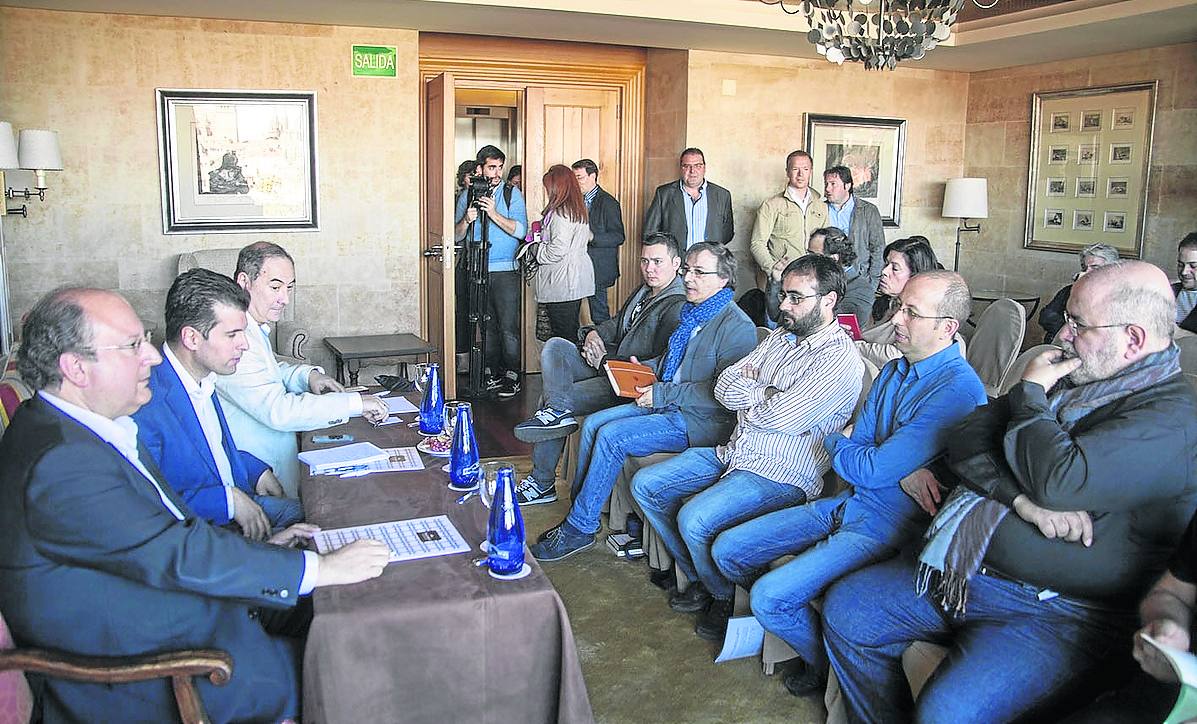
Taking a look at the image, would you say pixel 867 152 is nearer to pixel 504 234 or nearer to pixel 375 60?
pixel 504 234

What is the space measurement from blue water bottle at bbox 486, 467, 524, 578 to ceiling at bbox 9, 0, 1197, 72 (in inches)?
168

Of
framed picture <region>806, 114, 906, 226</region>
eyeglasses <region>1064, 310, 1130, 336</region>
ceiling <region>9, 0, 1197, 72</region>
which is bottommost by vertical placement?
eyeglasses <region>1064, 310, 1130, 336</region>

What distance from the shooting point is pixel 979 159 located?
27.4 ft

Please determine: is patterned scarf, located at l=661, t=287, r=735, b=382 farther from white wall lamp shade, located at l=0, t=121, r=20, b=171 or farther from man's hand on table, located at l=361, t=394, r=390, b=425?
white wall lamp shade, located at l=0, t=121, r=20, b=171

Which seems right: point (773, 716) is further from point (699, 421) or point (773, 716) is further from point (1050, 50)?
point (1050, 50)

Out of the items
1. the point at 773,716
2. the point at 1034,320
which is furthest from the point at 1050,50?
the point at 773,716

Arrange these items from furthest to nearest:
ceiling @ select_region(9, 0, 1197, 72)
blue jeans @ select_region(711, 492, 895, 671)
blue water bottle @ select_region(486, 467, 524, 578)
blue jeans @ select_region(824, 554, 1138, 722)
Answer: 1. ceiling @ select_region(9, 0, 1197, 72)
2. blue jeans @ select_region(711, 492, 895, 671)
3. blue jeans @ select_region(824, 554, 1138, 722)
4. blue water bottle @ select_region(486, 467, 524, 578)

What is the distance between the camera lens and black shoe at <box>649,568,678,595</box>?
3942 mm

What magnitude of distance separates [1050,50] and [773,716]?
5.95 metres

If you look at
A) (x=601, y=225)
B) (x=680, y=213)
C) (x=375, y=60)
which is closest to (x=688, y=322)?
(x=680, y=213)

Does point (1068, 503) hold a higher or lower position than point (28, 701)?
higher

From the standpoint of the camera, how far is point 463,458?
2.71 meters

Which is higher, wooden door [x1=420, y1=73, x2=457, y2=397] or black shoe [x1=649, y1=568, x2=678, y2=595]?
wooden door [x1=420, y1=73, x2=457, y2=397]

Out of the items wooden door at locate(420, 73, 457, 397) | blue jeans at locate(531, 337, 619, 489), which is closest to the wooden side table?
wooden door at locate(420, 73, 457, 397)
